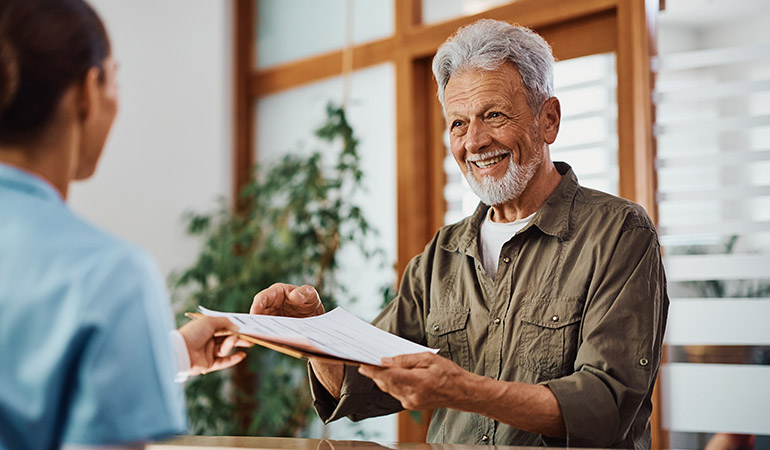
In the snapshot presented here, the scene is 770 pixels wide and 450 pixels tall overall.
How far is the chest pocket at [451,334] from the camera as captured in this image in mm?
1622

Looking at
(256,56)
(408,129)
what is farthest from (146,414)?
(256,56)

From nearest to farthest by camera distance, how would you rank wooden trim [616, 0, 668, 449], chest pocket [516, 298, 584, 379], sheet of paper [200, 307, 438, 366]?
sheet of paper [200, 307, 438, 366]
chest pocket [516, 298, 584, 379]
wooden trim [616, 0, 668, 449]

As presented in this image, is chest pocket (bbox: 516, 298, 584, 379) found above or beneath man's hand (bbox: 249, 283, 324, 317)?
beneath

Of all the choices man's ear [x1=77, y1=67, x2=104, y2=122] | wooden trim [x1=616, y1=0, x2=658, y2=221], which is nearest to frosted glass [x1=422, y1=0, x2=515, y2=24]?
wooden trim [x1=616, y1=0, x2=658, y2=221]

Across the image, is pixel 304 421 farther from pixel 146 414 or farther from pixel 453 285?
pixel 146 414

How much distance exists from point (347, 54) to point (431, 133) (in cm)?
61

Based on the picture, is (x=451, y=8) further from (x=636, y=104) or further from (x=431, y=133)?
(x=636, y=104)

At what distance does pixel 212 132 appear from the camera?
12.1 ft

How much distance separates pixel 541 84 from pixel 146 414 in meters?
1.28

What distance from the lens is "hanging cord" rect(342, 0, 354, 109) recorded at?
336cm

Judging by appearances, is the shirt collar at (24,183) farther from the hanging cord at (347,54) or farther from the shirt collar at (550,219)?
the hanging cord at (347,54)

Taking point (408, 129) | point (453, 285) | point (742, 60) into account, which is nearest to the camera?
point (453, 285)

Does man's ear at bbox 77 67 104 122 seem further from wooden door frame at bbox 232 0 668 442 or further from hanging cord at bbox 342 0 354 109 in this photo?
hanging cord at bbox 342 0 354 109

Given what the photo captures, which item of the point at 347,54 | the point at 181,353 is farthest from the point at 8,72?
the point at 347,54
